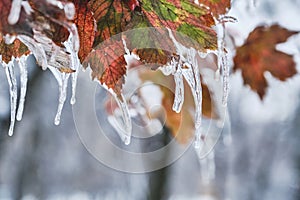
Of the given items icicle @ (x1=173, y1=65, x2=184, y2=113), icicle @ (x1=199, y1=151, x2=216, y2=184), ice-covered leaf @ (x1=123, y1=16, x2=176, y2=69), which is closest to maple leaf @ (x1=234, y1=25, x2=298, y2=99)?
icicle @ (x1=173, y1=65, x2=184, y2=113)

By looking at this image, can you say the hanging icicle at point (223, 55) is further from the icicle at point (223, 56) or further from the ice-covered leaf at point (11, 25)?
the ice-covered leaf at point (11, 25)

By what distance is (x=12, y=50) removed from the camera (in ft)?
1.21

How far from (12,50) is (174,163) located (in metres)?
1.90

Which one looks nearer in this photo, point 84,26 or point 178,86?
point 84,26

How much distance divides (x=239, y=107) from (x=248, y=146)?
22 centimetres

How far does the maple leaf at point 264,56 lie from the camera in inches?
40.6

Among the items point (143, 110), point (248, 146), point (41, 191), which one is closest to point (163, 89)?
point (143, 110)

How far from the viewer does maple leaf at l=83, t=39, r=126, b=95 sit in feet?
1.12

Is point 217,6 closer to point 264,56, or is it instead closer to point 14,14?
point 14,14

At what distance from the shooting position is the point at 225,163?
2.25m

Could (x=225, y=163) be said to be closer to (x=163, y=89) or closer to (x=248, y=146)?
(x=248, y=146)

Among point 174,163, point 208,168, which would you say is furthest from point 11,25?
point 208,168

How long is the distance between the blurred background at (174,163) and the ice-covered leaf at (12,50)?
1.44 m

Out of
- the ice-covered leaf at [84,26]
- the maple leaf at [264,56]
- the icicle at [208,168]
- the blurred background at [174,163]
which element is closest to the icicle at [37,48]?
the ice-covered leaf at [84,26]
